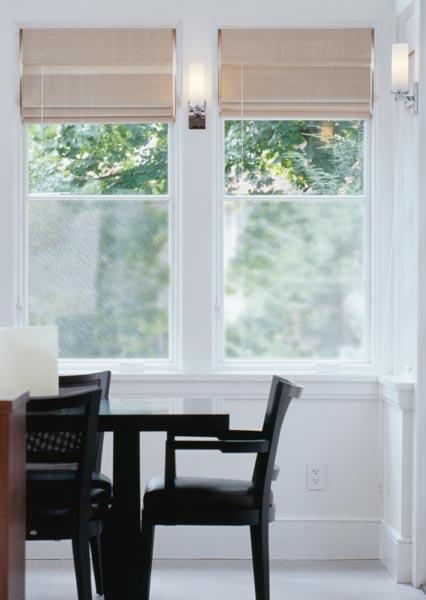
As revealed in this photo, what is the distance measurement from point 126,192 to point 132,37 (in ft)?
→ 2.61

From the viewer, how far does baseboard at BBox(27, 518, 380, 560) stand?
15.2 ft

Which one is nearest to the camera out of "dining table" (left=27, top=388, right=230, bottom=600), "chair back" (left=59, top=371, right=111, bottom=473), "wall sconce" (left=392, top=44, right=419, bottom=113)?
"dining table" (left=27, top=388, right=230, bottom=600)

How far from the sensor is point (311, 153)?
4824 mm

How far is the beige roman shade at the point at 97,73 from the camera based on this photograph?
4.71 metres

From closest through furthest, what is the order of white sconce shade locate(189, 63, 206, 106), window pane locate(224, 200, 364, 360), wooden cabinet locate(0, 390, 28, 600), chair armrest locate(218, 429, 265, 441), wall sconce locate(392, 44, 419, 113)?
1. wooden cabinet locate(0, 390, 28, 600)
2. chair armrest locate(218, 429, 265, 441)
3. wall sconce locate(392, 44, 419, 113)
4. white sconce shade locate(189, 63, 206, 106)
5. window pane locate(224, 200, 364, 360)

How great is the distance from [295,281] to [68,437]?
202cm

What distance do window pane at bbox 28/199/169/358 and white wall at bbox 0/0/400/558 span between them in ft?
0.51

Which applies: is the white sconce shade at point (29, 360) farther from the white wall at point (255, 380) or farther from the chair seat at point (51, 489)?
the white wall at point (255, 380)

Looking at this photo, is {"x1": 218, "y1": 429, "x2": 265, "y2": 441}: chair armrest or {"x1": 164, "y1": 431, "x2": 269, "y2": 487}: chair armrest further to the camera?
{"x1": 218, "y1": 429, "x2": 265, "y2": 441}: chair armrest

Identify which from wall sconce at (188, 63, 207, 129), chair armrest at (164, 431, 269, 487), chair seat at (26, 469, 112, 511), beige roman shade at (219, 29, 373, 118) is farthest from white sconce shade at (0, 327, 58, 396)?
beige roman shade at (219, 29, 373, 118)

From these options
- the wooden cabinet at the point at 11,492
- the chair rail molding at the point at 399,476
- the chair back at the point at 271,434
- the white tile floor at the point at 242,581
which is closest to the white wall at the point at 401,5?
the chair rail molding at the point at 399,476

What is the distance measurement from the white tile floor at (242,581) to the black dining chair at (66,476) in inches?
39.1

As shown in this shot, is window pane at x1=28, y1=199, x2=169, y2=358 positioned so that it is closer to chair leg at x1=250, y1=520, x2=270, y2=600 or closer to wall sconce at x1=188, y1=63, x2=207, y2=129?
wall sconce at x1=188, y1=63, x2=207, y2=129

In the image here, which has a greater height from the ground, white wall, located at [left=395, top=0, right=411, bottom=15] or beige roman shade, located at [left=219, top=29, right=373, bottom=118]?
white wall, located at [left=395, top=0, right=411, bottom=15]
